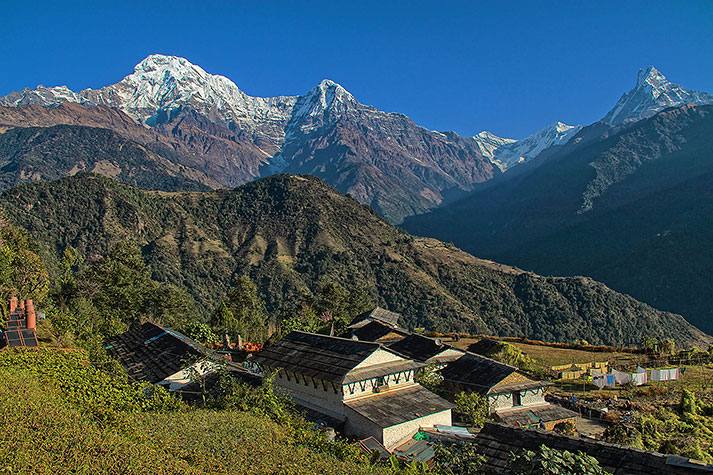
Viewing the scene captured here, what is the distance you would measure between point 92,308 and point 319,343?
100 ft

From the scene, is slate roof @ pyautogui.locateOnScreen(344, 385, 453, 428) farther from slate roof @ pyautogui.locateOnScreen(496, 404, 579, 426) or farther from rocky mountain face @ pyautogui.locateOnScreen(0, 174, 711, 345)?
rocky mountain face @ pyautogui.locateOnScreen(0, 174, 711, 345)

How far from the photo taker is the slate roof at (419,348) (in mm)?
37425

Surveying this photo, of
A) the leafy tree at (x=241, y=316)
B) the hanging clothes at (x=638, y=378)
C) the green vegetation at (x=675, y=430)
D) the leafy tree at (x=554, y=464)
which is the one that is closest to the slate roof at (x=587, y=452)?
the leafy tree at (x=554, y=464)

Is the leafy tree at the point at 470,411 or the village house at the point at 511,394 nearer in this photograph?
the leafy tree at the point at 470,411

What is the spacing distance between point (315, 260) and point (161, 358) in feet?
377

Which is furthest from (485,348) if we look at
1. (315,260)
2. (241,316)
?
(315,260)

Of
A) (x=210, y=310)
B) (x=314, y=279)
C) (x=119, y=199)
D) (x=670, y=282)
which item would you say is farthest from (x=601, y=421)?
(x=670, y=282)

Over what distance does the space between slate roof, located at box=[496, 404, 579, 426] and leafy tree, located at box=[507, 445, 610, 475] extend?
15749 mm

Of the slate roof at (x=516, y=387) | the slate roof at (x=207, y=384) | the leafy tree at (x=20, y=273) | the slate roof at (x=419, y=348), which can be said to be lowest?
the slate roof at (x=516, y=387)

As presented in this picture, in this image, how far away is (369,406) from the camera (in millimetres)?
22312

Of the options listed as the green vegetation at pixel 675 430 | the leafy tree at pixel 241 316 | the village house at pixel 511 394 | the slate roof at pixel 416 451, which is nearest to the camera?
the slate roof at pixel 416 451

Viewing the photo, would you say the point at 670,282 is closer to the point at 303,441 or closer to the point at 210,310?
the point at 210,310

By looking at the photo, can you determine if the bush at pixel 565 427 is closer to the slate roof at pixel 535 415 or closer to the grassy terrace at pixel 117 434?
the slate roof at pixel 535 415

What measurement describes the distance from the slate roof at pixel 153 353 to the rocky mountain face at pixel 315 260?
230ft
